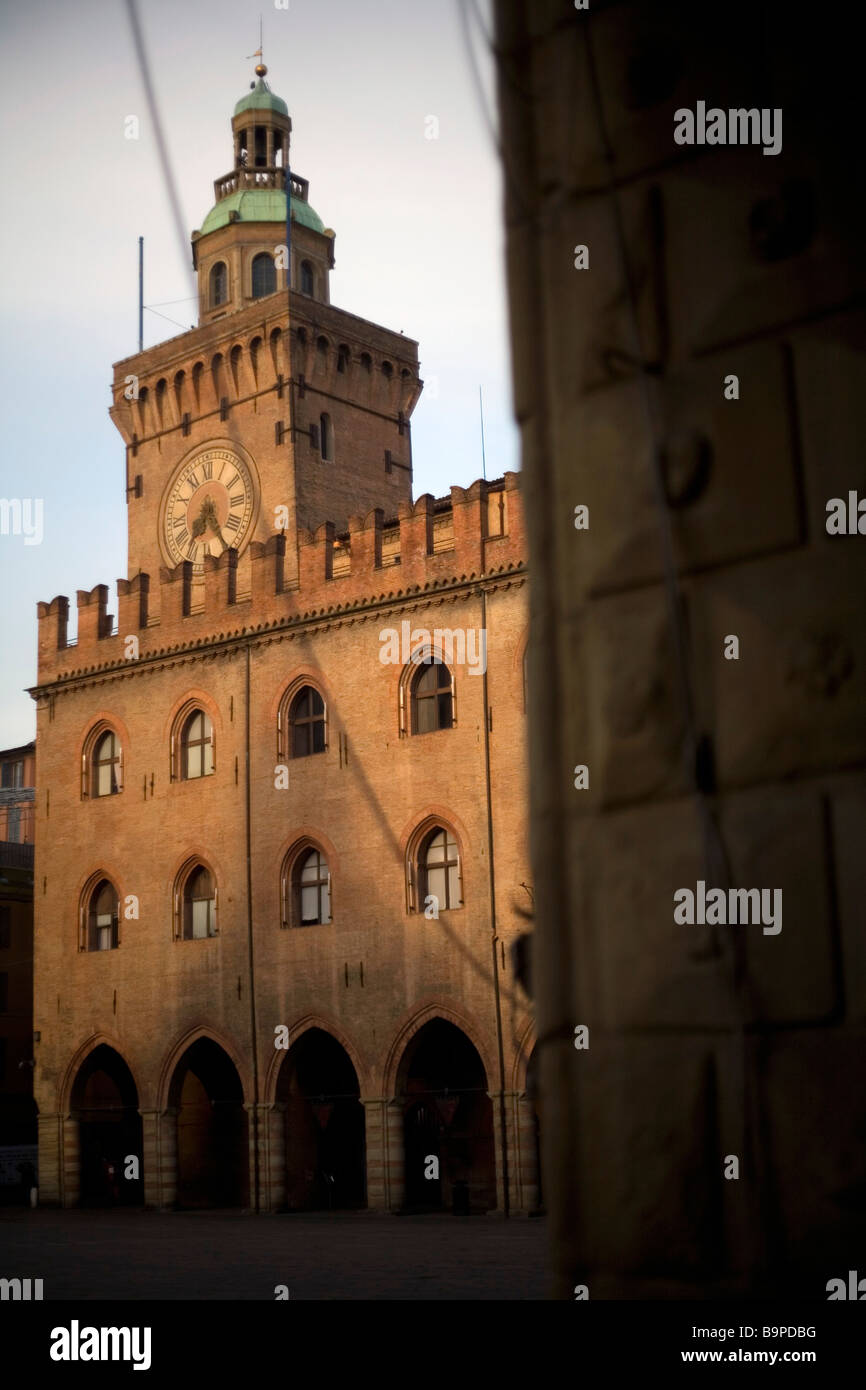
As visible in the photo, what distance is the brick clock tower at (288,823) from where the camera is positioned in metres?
26.8

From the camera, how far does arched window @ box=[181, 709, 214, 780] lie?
31.1 meters

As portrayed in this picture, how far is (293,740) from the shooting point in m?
29.7

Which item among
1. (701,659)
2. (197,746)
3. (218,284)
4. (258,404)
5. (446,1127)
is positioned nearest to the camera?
(701,659)

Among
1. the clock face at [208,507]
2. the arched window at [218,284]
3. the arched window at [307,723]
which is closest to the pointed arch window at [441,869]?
the arched window at [307,723]

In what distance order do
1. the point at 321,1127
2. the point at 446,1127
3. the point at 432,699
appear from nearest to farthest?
1. the point at 432,699
2. the point at 446,1127
3. the point at 321,1127

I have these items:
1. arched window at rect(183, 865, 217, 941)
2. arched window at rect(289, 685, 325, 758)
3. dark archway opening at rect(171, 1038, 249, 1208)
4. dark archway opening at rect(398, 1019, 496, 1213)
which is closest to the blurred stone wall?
dark archway opening at rect(398, 1019, 496, 1213)

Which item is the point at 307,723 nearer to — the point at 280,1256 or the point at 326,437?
the point at 326,437

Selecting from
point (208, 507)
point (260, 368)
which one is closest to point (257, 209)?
point (260, 368)

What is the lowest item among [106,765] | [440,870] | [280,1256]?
[280,1256]

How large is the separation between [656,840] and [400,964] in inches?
997

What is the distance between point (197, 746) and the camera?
3142 centimetres

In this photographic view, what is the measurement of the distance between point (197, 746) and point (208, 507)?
7554 millimetres

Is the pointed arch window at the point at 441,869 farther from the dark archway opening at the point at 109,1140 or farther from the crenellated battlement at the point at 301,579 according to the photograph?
the dark archway opening at the point at 109,1140

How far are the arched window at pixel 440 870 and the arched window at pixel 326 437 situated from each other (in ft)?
38.9
